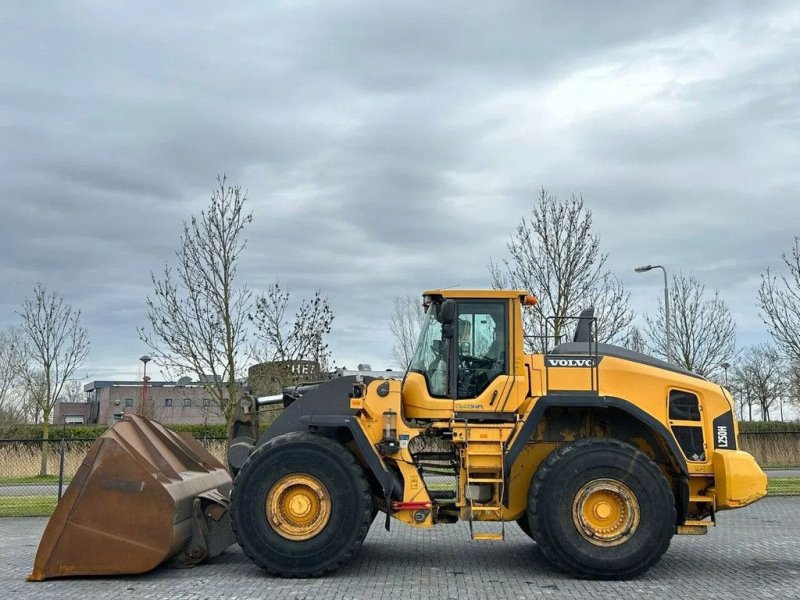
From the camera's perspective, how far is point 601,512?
29.6ft

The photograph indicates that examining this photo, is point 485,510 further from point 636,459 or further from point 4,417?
point 4,417

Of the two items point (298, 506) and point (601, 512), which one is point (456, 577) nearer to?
point (601, 512)

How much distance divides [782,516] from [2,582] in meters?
12.2

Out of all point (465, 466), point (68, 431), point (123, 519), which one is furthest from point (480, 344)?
point (68, 431)

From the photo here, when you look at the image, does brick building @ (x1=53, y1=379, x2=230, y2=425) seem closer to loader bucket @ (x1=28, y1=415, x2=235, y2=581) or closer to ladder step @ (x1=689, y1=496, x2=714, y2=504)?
loader bucket @ (x1=28, y1=415, x2=235, y2=581)

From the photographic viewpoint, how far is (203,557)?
30.7 ft

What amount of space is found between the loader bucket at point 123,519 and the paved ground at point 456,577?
196 mm

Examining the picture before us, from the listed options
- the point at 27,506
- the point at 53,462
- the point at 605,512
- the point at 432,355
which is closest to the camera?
the point at 605,512

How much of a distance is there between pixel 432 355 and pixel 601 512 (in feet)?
8.33

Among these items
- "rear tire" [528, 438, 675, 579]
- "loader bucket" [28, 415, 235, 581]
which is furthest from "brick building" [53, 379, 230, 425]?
"rear tire" [528, 438, 675, 579]

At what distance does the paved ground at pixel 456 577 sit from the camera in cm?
815

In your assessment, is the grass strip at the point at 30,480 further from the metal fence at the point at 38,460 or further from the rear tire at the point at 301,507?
the rear tire at the point at 301,507

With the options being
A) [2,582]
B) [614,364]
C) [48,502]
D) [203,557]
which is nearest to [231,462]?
[203,557]

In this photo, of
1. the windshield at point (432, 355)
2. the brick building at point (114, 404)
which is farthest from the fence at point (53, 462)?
the brick building at point (114, 404)
